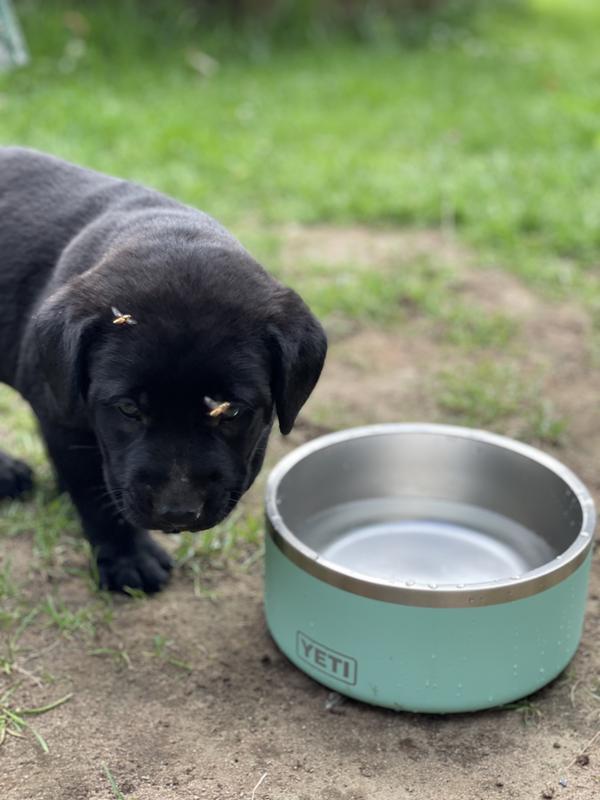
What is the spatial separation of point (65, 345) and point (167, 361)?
0.30 meters

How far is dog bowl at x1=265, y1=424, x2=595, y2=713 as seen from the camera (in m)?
2.58

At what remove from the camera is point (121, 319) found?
2432 millimetres

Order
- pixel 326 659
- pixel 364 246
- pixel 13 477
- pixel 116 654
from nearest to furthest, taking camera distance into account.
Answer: pixel 326 659
pixel 116 654
pixel 13 477
pixel 364 246

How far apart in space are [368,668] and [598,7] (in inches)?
481

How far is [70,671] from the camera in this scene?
2871mm

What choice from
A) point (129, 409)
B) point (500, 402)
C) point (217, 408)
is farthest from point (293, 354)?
point (500, 402)

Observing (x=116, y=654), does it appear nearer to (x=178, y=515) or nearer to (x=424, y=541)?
(x=178, y=515)

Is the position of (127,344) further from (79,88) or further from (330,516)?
(79,88)

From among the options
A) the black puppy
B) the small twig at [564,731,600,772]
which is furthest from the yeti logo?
the small twig at [564,731,600,772]

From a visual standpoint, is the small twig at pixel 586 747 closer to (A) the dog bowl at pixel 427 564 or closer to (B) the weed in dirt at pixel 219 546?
(A) the dog bowl at pixel 427 564

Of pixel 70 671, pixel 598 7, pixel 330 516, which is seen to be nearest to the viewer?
pixel 70 671

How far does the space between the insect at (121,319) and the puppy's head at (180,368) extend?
0.01 m

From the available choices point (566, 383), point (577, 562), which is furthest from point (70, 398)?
point (566, 383)

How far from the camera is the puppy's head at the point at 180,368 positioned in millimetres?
2428
